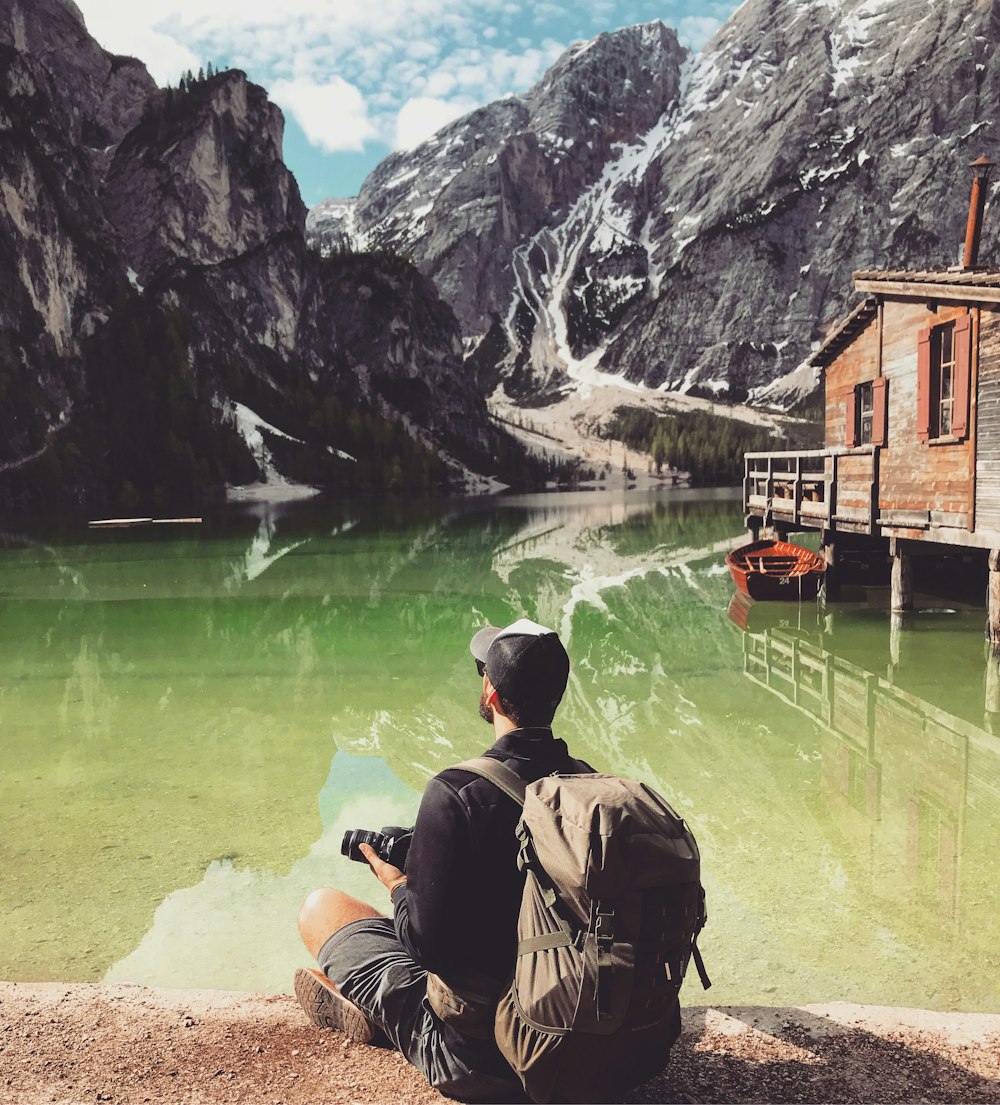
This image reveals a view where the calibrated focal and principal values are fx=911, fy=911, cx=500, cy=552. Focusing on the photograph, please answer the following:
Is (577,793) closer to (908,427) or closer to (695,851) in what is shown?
(695,851)

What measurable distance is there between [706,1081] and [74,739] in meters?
9.53

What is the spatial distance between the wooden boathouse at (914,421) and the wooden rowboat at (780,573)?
0.93m

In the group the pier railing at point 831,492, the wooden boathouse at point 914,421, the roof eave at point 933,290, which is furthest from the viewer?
the pier railing at point 831,492

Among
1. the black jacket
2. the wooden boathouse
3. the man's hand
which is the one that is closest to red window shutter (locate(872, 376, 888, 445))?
the wooden boathouse

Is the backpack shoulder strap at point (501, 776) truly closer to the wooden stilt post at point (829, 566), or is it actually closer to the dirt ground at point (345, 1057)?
the dirt ground at point (345, 1057)

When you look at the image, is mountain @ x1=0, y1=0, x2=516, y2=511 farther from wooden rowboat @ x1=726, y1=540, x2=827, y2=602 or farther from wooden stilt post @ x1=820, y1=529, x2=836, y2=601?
wooden stilt post @ x1=820, y1=529, x2=836, y2=601

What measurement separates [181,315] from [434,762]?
141m

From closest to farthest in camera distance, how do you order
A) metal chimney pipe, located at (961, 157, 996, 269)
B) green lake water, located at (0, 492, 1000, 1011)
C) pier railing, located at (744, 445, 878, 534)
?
green lake water, located at (0, 492, 1000, 1011)
metal chimney pipe, located at (961, 157, 996, 269)
pier railing, located at (744, 445, 878, 534)

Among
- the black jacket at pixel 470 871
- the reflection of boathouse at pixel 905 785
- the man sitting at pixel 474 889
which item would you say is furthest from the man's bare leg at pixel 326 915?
the reflection of boathouse at pixel 905 785

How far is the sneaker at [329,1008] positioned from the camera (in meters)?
4.10

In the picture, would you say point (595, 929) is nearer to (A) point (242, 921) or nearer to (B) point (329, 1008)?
(B) point (329, 1008)

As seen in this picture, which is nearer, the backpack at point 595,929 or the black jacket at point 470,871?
the backpack at point 595,929

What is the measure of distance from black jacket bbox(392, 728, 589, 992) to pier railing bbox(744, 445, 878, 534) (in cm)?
1836

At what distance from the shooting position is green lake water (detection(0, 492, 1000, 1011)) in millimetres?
6051
